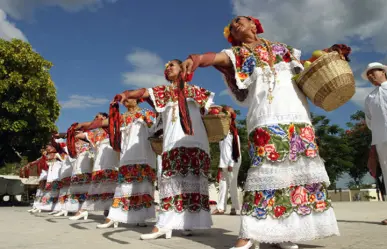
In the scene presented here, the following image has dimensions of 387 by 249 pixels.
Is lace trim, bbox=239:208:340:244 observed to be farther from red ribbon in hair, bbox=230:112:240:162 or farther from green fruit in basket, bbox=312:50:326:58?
red ribbon in hair, bbox=230:112:240:162

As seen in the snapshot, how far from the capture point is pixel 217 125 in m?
4.41

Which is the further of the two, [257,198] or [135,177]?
[135,177]

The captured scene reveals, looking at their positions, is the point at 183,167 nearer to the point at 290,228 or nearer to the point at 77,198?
the point at 290,228

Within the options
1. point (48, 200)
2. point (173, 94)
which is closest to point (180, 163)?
point (173, 94)

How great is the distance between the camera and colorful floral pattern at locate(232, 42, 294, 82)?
3129 mm

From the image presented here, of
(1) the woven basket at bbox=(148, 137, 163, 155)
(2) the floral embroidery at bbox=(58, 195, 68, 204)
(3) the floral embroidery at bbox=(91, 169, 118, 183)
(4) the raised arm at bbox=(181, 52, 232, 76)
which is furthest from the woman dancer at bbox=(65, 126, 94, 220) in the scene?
(4) the raised arm at bbox=(181, 52, 232, 76)

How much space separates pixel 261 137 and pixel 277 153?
0.18 m

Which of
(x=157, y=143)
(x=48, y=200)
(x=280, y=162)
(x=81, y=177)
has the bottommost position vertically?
(x=48, y=200)

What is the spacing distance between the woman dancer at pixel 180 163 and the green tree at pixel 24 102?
13249mm

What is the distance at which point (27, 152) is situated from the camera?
17.3 metres

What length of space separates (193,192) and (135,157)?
169 centimetres

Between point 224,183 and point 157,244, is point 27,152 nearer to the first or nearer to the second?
point 224,183

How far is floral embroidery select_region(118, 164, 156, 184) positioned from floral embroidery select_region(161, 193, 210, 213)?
57.9 inches

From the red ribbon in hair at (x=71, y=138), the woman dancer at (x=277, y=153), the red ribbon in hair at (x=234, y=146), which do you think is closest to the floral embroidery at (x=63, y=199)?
the red ribbon in hair at (x=71, y=138)
